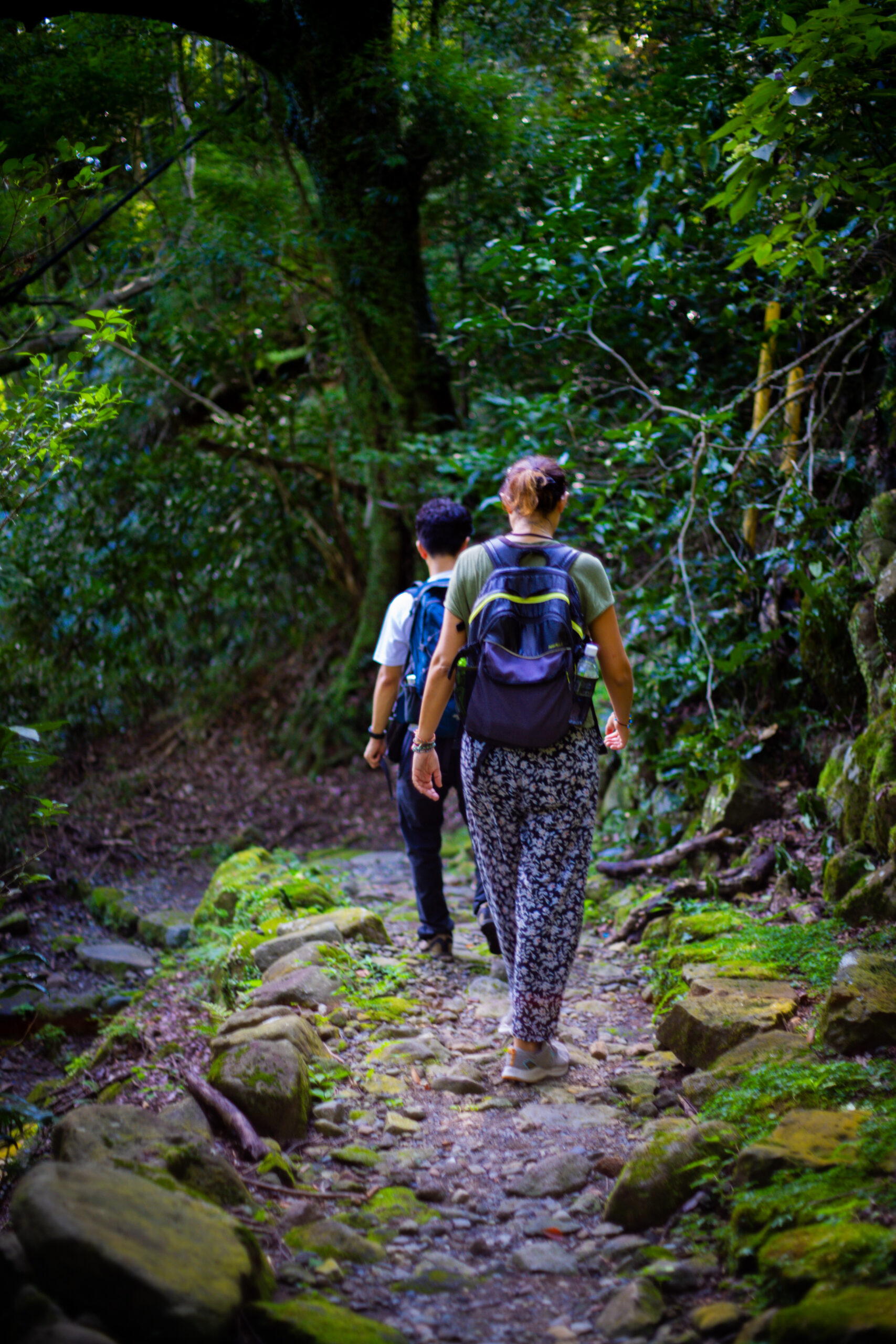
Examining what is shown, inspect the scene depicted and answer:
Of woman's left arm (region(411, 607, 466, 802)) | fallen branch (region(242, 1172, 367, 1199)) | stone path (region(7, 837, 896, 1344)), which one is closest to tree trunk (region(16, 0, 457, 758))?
woman's left arm (region(411, 607, 466, 802))

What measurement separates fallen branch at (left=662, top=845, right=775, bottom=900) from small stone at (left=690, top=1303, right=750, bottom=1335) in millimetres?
2960

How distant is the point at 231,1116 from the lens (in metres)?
2.72

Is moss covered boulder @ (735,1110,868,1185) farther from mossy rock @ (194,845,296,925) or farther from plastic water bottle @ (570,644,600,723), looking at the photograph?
mossy rock @ (194,845,296,925)

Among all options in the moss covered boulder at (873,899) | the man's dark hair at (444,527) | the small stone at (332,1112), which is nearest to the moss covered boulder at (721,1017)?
the moss covered boulder at (873,899)

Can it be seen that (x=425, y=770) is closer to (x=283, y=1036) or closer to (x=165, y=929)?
(x=283, y=1036)

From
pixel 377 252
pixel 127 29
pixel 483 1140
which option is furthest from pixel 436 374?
pixel 483 1140

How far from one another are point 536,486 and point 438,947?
8.17 ft

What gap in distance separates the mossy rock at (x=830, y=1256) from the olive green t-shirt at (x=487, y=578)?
1.84 metres

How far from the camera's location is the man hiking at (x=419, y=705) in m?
4.05

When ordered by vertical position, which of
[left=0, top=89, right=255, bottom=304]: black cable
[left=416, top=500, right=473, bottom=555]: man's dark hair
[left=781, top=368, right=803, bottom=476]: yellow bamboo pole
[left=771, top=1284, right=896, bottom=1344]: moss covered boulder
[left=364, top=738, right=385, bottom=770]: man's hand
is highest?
[left=0, top=89, right=255, bottom=304]: black cable

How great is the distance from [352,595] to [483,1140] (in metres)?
8.16

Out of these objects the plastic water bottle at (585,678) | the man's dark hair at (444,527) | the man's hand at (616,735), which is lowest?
the man's hand at (616,735)

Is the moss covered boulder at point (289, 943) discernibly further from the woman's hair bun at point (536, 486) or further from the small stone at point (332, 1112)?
the woman's hair bun at point (536, 486)

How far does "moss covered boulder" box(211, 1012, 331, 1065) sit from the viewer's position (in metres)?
3.14
